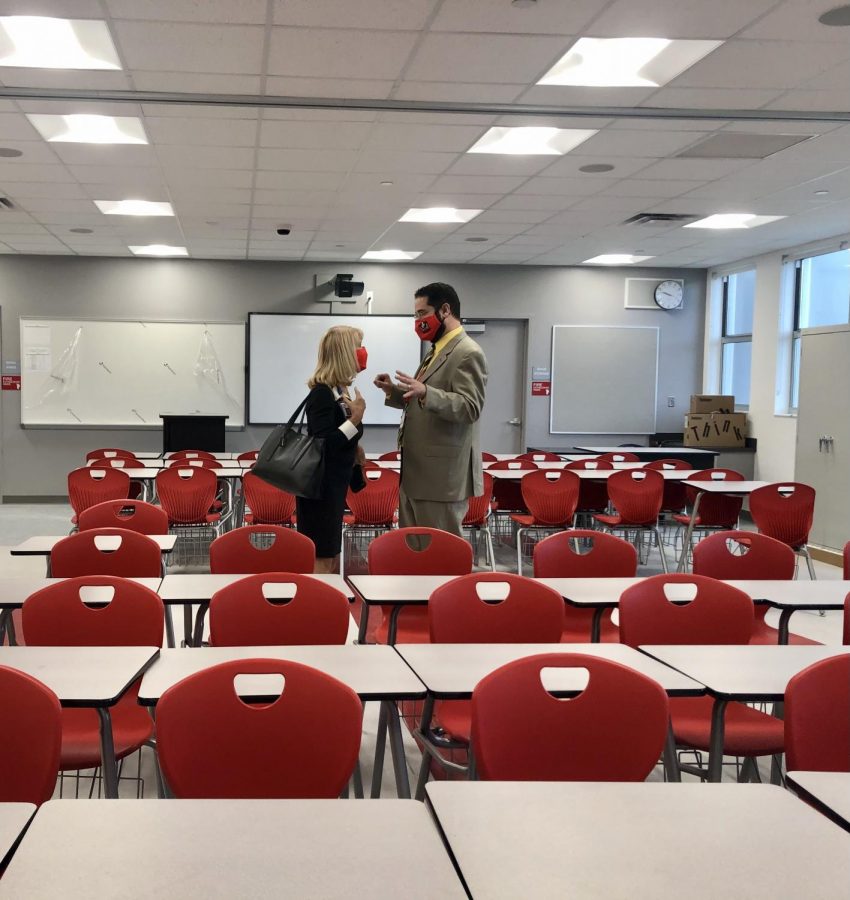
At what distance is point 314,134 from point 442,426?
253 cm

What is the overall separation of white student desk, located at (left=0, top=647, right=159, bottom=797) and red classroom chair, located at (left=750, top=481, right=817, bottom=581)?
481 cm

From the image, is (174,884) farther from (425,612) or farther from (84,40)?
(84,40)

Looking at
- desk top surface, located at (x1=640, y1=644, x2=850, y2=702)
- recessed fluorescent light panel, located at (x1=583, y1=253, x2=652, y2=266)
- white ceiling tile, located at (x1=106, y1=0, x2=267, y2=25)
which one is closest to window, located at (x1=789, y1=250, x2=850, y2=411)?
recessed fluorescent light panel, located at (x1=583, y1=253, x2=652, y2=266)

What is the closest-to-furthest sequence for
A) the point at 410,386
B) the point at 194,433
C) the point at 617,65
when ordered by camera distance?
the point at 410,386 < the point at 617,65 < the point at 194,433

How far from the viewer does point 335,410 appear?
13.7 feet

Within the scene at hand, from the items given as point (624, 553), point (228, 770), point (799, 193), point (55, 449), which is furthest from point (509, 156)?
point (55, 449)

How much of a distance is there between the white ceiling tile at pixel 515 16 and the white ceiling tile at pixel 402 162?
2.10 m

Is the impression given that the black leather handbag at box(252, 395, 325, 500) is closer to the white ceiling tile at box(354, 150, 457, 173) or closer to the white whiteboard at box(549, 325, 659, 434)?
the white ceiling tile at box(354, 150, 457, 173)

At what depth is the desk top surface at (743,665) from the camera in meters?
2.28

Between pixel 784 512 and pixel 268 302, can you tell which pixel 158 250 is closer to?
pixel 268 302

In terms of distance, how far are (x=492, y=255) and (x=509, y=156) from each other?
4645mm

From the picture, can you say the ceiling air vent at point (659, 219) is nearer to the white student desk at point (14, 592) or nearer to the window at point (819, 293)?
the window at point (819, 293)

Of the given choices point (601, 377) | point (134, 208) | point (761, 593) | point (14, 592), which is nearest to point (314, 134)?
point (134, 208)

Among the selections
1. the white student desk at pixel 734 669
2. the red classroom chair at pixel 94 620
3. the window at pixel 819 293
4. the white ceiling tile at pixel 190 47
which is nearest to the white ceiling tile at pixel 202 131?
the white ceiling tile at pixel 190 47
